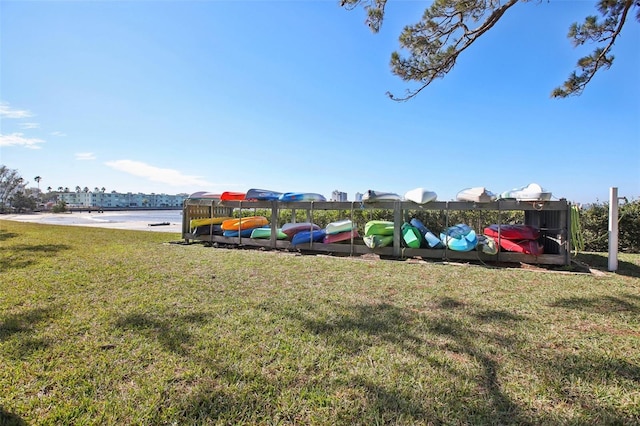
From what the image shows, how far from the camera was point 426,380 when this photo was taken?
1.68 m

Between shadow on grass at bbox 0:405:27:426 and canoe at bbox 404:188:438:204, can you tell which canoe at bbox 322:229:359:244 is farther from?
shadow on grass at bbox 0:405:27:426

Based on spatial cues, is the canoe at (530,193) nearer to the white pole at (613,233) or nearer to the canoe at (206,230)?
the white pole at (613,233)

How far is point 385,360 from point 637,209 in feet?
24.5

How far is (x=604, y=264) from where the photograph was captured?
496 cm

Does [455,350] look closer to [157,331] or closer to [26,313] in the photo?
[157,331]

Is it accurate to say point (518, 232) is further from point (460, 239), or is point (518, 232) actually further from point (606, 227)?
point (606, 227)

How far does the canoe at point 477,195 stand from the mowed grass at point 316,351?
1553 mm

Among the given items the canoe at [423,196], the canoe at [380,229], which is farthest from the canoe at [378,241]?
the canoe at [423,196]

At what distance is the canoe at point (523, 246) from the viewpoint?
4766 mm

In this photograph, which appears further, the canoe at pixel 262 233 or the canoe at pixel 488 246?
the canoe at pixel 262 233

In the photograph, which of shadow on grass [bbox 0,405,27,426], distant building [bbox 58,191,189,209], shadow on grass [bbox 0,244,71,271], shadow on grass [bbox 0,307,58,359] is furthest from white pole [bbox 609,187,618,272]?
distant building [bbox 58,191,189,209]

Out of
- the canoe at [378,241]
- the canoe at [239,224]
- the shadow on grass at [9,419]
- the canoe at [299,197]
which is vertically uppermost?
the canoe at [299,197]

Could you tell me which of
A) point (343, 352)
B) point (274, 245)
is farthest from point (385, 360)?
point (274, 245)

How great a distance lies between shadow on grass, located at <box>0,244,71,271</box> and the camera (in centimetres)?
457
